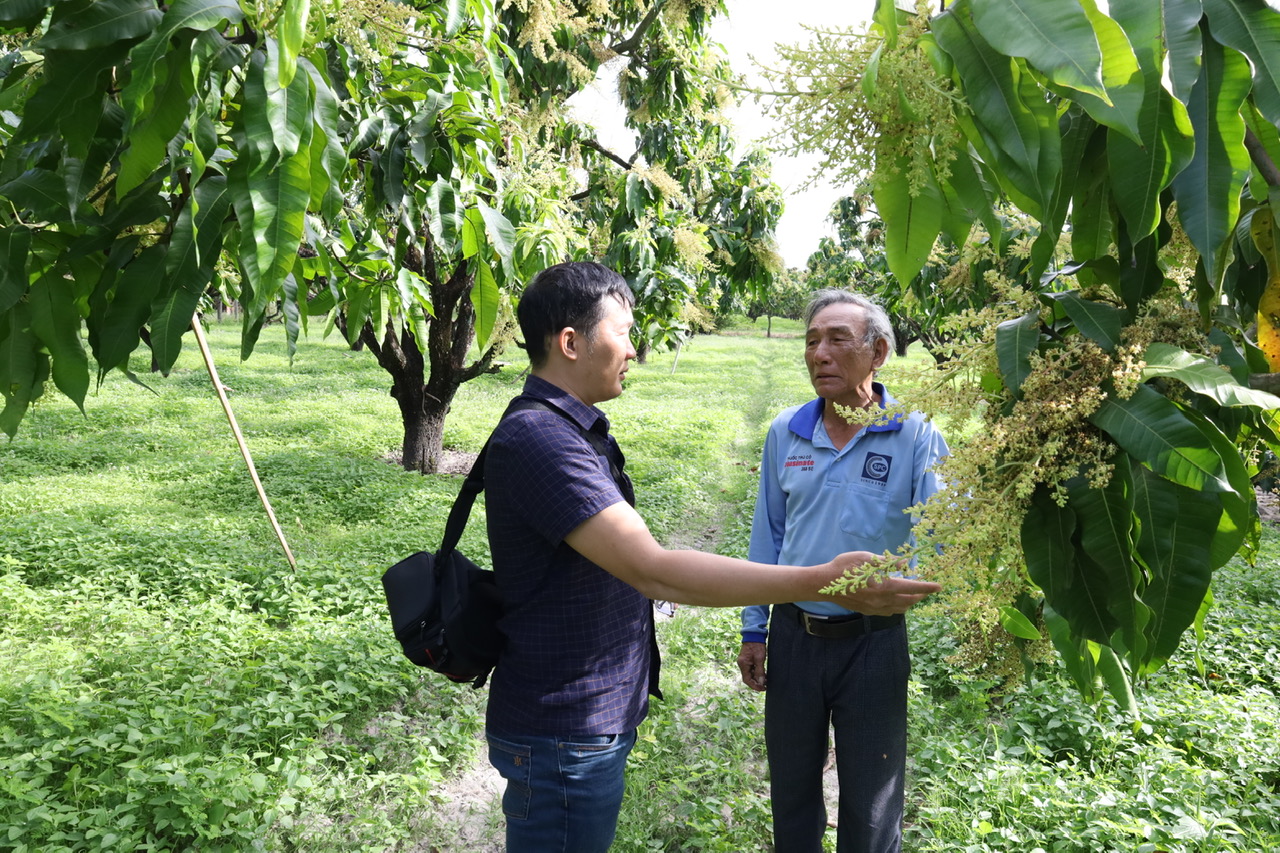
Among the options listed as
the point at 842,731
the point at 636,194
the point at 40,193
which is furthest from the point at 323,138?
the point at 636,194

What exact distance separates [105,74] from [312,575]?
13.8 ft

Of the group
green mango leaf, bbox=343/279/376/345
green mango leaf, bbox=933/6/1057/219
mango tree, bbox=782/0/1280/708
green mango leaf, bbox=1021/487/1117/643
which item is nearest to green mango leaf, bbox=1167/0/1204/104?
mango tree, bbox=782/0/1280/708

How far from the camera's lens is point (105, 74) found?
1.27 m

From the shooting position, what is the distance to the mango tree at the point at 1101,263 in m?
0.79

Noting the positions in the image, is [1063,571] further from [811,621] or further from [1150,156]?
[811,621]

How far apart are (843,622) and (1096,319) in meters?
1.36

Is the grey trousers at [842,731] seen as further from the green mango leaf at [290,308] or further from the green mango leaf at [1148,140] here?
the green mango leaf at [1148,140]

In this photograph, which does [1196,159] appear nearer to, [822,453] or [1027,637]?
[1027,637]

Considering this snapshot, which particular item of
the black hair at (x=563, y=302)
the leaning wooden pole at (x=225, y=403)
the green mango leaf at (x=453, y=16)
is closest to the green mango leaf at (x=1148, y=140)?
the black hair at (x=563, y=302)

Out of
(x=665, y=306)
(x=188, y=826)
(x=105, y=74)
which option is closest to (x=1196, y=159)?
(x=105, y=74)

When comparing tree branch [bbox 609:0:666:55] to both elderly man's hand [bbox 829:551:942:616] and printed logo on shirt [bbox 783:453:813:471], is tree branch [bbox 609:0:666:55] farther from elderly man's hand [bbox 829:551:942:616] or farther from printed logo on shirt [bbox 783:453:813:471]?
elderly man's hand [bbox 829:551:942:616]

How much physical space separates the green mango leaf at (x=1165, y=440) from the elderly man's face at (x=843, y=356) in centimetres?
140

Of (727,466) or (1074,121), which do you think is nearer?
(1074,121)

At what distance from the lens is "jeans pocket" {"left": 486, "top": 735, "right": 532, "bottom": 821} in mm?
1714
